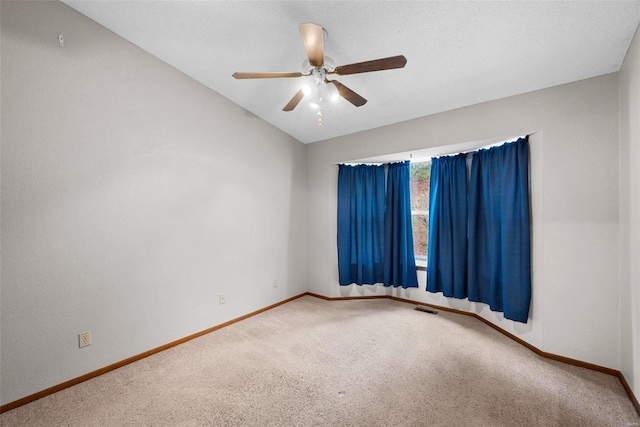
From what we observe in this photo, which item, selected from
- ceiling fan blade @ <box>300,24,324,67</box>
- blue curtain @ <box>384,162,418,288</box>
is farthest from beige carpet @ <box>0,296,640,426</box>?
ceiling fan blade @ <box>300,24,324,67</box>

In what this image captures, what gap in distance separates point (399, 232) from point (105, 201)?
3438mm

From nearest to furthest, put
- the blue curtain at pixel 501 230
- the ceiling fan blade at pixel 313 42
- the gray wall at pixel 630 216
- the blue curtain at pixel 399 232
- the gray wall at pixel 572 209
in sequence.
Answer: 1. the ceiling fan blade at pixel 313 42
2. the gray wall at pixel 630 216
3. the gray wall at pixel 572 209
4. the blue curtain at pixel 501 230
5. the blue curtain at pixel 399 232

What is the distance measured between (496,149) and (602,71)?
95 cm

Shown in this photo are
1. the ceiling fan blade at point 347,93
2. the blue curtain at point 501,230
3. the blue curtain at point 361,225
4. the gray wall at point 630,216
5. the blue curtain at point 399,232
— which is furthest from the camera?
the blue curtain at point 361,225

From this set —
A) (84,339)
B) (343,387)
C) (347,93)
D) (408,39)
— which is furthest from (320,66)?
(84,339)

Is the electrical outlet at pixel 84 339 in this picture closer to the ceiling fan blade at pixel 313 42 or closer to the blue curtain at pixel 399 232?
the ceiling fan blade at pixel 313 42

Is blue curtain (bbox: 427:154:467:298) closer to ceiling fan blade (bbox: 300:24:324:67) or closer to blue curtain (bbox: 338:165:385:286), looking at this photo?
blue curtain (bbox: 338:165:385:286)

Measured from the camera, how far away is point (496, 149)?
2.87 metres

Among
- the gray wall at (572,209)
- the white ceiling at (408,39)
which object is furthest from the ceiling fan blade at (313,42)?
the gray wall at (572,209)

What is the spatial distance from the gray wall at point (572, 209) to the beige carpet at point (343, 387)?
33cm

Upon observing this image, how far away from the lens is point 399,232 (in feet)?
12.4

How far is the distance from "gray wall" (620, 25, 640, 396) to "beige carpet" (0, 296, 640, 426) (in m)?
0.34

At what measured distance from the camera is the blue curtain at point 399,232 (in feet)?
12.2

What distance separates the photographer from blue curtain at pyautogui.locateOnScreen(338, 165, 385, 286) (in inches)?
154
